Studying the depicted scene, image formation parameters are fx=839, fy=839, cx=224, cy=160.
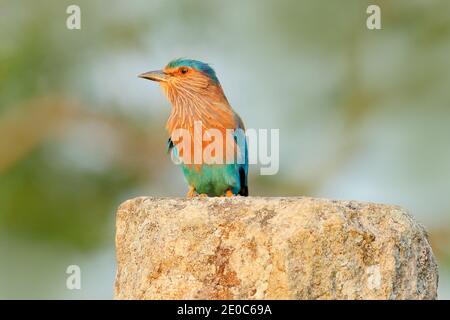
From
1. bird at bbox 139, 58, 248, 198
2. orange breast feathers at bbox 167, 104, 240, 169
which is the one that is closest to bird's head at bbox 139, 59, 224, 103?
bird at bbox 139, 58, 248, 198

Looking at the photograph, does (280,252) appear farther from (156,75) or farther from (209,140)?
(156,75)

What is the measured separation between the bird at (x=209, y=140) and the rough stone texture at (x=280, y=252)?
1.94 m

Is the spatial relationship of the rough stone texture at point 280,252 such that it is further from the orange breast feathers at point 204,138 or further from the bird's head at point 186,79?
the bird's head at point 186,79

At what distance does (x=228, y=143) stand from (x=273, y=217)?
2.23m

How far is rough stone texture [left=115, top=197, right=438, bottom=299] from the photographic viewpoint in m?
2.92

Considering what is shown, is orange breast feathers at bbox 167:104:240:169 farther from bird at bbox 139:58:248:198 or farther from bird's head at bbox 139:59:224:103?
bird's head at bbox 139:59:224:103

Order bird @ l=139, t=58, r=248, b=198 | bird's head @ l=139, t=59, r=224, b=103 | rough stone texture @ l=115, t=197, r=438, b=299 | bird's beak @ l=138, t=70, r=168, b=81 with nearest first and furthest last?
rough stone texture @ l=115, t=197, r=438, b=299 < bird @ l=139, t=58, r=248, b=198 < bird's head @ l=139, t=59, r=224, b=103 < bird's beak @ l=138, t=70, r=168, b=81

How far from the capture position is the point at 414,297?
10.1 ft

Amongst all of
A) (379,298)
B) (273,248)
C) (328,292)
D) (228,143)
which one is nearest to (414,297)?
(379,298)

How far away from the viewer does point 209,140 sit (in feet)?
17.1

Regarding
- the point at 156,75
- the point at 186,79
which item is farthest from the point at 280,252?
the point at 156,75

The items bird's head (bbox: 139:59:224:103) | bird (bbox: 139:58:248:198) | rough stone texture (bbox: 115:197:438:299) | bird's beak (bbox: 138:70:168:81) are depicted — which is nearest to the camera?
rough stone texture (bbox: 115:197:438:299)

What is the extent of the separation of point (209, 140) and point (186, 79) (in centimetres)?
80
